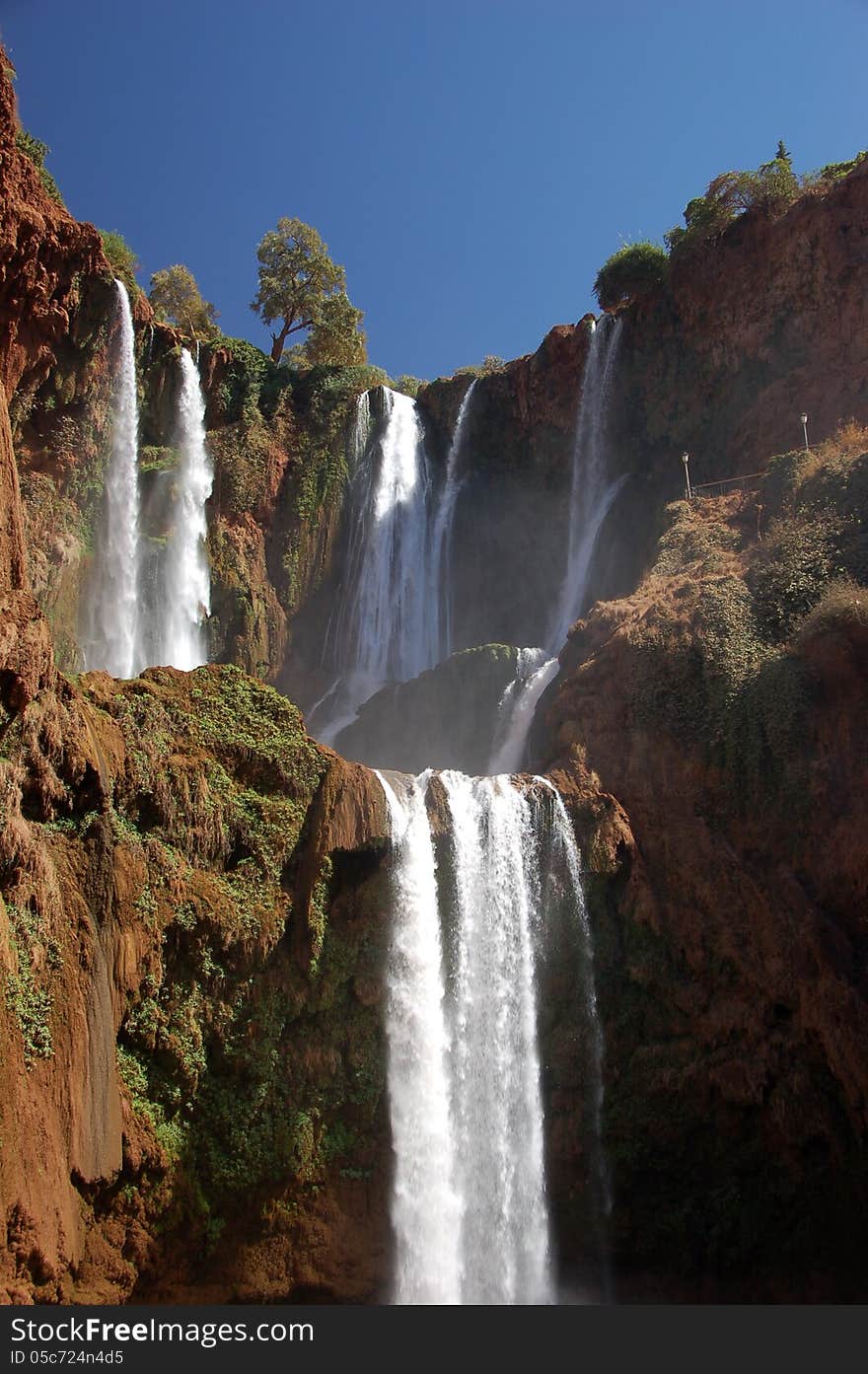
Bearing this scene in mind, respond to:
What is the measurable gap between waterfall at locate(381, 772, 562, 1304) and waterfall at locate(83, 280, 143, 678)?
12.4 m

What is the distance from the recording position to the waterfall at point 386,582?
33.6 metres

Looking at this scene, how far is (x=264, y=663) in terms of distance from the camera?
108 ft

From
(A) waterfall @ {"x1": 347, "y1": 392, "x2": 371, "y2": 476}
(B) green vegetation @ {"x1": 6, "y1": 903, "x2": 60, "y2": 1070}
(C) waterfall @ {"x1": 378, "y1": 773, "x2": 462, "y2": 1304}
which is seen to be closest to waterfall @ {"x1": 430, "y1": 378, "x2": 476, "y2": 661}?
(A) waterfall @ {"x1": 347, "y1": 392, "x2": 371, "y2": 476}

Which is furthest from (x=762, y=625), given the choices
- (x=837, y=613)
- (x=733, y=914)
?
(x=733, y=914)

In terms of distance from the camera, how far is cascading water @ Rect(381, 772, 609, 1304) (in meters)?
16.1

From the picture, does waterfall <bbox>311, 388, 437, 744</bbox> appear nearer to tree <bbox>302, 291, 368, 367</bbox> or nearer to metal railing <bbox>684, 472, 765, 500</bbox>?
tree <bbox>302, 291, 368, 367</bbox>

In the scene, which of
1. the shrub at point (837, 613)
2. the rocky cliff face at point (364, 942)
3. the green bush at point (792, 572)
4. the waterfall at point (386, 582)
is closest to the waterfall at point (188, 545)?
the waterfall at point (386, 582)

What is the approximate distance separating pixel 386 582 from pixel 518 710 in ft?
36.2

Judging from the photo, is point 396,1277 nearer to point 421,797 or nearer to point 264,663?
point 421,797

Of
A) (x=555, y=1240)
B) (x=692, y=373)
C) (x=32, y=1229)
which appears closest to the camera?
(x=32, y=1229)

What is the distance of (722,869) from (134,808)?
10.8m

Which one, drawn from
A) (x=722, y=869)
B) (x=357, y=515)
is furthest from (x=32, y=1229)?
(x=357, y=515)

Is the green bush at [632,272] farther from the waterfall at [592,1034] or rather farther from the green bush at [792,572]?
the waterfall at [592,1034]

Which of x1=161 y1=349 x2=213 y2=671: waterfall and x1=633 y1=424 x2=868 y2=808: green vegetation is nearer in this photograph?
x1=633 y1=424 x2=868 y2=808: green vegetation
